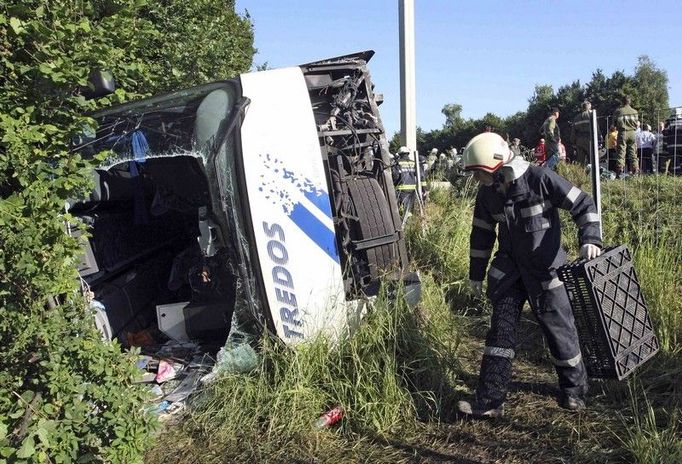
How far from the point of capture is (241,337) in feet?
12.3

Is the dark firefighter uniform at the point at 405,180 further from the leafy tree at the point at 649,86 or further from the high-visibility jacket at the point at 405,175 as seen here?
the leafy tree at the point at 649,86

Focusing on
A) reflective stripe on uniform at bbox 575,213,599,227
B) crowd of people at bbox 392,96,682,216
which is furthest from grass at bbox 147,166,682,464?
crowd of people at bbox 392,96,682,216

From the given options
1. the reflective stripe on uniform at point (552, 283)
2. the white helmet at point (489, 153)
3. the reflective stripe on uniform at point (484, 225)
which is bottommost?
the reflective stripe on uniform at point (552, 283)

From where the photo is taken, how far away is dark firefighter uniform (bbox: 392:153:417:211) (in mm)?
7201

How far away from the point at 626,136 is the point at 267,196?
9.67 m

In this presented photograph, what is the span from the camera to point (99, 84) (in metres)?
2.97

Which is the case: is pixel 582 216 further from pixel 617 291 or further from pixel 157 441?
pixel 157 441

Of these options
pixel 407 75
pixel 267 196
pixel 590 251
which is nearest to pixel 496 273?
pixel 590 251

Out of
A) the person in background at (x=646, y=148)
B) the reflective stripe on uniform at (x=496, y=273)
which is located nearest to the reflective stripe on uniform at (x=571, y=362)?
the reflective stripe on uniform at (x=496, y=273)

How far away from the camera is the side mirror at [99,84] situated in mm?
2926

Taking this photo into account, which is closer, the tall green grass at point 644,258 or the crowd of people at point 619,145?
the tall green grass at point 644,258

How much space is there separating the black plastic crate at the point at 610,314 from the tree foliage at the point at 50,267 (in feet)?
7.57

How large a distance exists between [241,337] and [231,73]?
22.5 feet

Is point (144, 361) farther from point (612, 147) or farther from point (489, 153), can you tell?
point (612, 147)
